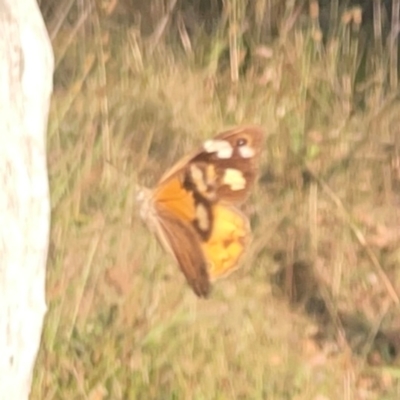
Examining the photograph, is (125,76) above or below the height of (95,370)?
above

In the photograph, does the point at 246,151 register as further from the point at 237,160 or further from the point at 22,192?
the point at 22,192

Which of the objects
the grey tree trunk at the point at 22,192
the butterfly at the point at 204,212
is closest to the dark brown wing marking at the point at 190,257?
the butterfly at the point at 204,212

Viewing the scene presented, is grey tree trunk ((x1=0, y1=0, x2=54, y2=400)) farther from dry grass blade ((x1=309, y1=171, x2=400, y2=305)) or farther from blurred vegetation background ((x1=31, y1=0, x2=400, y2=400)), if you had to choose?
dry grass blade ((x1=309, y1=171, x2=400, y2=305))

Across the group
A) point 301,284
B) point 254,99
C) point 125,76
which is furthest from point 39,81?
point 301,284

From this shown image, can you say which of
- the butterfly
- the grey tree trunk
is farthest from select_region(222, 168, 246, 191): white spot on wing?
the grey tree trunk

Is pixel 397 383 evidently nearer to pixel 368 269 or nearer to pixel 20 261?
pixel 368 269
